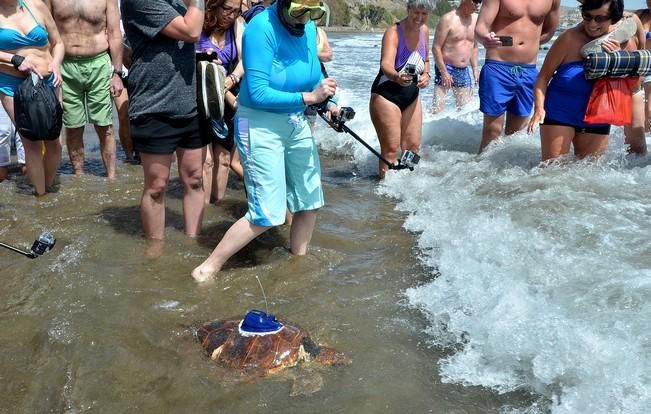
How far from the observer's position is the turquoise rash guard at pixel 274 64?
129 inches

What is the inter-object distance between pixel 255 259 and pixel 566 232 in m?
1.99

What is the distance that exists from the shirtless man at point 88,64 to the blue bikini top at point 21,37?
479 millimetres

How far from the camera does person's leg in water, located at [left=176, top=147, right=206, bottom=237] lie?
4008 millimetres

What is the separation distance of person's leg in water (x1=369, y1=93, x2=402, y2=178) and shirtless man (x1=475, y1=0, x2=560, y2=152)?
2.77 feet

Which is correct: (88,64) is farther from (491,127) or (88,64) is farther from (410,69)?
(491,127)

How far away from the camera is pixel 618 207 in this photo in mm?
4156

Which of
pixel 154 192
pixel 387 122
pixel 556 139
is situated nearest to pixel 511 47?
pixel 556 139

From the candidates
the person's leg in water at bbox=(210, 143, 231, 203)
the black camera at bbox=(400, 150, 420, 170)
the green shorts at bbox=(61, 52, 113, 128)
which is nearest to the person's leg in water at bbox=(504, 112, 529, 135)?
the black camera at bbox=(400, 150, 420, 170)

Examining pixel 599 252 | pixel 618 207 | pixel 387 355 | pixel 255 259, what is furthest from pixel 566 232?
pixel 255 259

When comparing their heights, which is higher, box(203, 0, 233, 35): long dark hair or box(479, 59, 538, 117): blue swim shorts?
box(203, 0, 233, 35): long dark hair

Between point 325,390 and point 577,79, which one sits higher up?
point 577,79

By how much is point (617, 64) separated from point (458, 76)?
11.8 feet

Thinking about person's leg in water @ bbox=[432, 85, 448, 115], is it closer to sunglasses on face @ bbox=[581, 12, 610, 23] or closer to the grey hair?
the grey hair

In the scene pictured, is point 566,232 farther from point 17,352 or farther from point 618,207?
point 17,352
